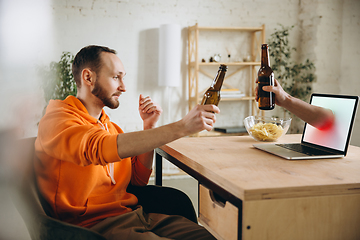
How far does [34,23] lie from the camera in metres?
0.42

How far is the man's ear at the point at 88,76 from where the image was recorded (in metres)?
1.32

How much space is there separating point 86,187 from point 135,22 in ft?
10.3

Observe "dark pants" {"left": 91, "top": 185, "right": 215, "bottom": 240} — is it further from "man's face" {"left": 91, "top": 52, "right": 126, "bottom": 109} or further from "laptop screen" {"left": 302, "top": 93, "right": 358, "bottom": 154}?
"laptop screen" {"left": 302, "top": 93, "right": 358, "bottom": 154}

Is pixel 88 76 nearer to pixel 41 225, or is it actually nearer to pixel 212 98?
pixel 212 98

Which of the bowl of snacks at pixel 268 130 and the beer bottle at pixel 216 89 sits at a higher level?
the beer bottle at pixel 216 89

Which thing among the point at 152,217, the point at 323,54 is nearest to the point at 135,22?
the point at 323,54

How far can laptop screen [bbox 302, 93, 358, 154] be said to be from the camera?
3.84ft

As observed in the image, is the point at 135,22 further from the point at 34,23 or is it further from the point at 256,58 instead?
the point at 34,23

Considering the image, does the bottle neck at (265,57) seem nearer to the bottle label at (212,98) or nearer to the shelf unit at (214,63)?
the bottle label at (212,98)

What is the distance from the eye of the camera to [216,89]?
1.19 meters

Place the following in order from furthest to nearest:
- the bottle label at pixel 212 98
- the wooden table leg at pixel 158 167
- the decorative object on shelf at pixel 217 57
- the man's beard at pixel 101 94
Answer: the decorative object on shelf at pixel 217 57 < the wooden table leg at pixel 158 167 < the man's beard at pixel 101 94 < the bottle label at pixel 212 98

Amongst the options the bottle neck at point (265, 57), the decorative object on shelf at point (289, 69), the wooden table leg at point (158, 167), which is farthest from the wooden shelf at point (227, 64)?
the bottle neck at point (265, 57)

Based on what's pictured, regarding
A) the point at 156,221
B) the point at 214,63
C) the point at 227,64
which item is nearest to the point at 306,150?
the point at 156,221

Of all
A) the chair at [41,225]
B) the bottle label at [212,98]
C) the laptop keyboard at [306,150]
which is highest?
the bottle label at [212,98]
